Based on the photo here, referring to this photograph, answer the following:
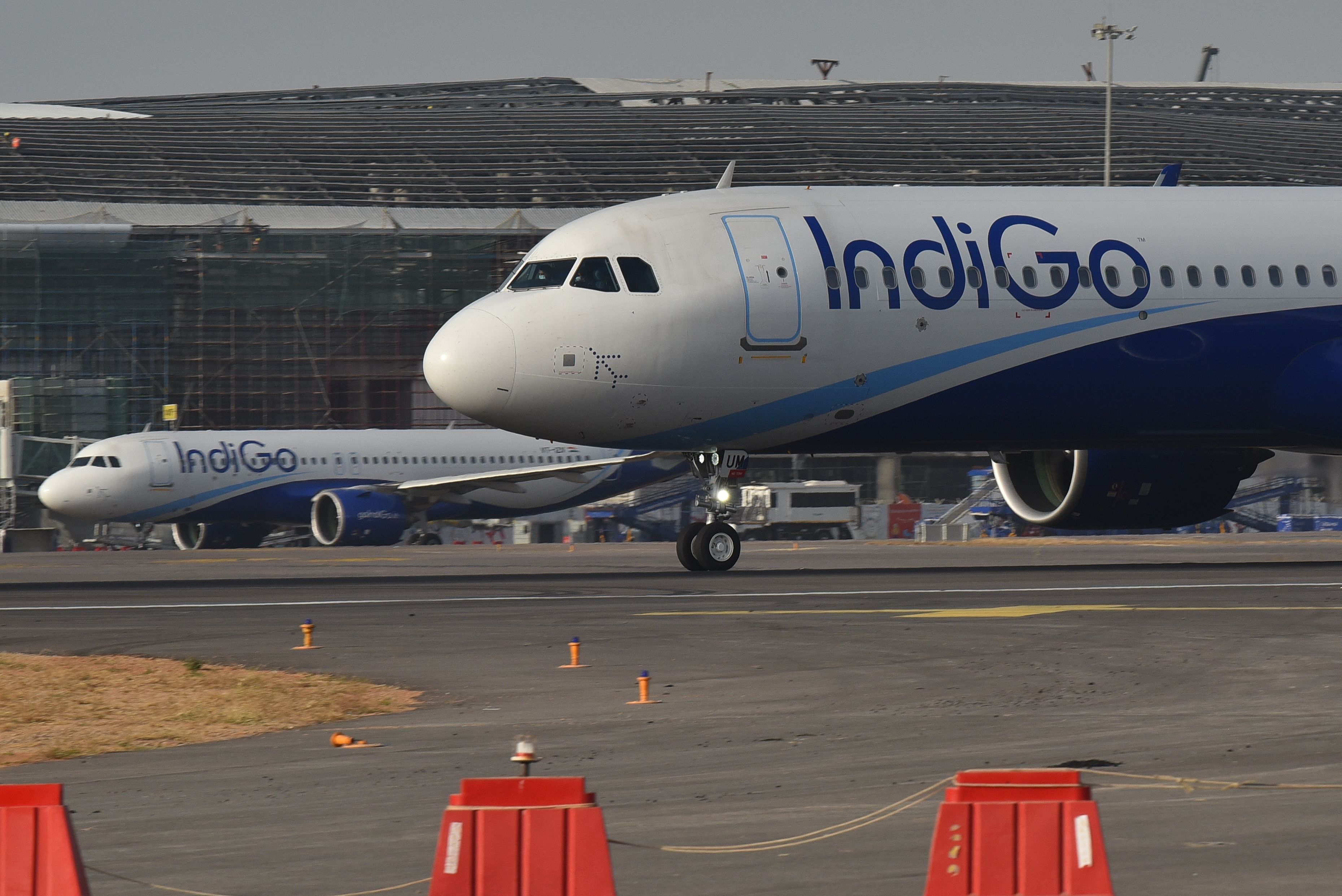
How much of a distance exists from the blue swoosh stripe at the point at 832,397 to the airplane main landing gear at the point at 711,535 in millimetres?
579

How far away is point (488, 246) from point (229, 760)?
239ft

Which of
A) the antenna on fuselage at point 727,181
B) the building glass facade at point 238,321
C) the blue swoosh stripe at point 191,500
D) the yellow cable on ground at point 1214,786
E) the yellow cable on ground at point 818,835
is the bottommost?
the yellow cable on ground at point 818,835

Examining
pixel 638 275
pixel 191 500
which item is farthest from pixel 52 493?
pixel 638 275

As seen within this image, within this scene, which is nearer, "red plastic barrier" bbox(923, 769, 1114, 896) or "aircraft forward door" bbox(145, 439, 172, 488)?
"red plastic barrier" bbox(923, 769, 1114, 896)

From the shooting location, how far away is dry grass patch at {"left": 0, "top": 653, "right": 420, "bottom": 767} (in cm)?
1084

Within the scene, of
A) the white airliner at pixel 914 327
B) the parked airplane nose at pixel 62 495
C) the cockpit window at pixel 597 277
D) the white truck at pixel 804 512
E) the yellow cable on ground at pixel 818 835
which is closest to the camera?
the yellow cable on ground at pixel 818 835

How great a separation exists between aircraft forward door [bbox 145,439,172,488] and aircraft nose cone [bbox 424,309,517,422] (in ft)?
107

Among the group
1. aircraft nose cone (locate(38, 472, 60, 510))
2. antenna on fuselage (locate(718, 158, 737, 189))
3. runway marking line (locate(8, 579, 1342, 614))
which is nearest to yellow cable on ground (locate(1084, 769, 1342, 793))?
runway marking line (locate(8, 579, 1342, 614))

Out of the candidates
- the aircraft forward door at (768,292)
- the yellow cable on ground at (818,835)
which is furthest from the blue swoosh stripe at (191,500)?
the yellow cable on ground at (818,835)

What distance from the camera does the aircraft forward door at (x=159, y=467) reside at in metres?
52.8

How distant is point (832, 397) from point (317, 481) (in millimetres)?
34908

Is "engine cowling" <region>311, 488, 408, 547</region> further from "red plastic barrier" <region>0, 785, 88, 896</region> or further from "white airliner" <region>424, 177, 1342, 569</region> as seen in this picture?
"red plastic barrier" <region>0, 785, 88, 896</region>

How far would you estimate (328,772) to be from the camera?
372 inches

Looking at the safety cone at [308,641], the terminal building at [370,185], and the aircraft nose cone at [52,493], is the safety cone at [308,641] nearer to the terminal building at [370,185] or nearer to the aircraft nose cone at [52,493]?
the aircraft nose cone at [52,493]
